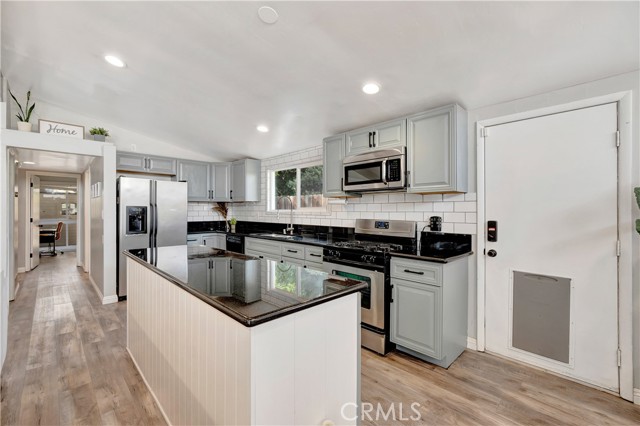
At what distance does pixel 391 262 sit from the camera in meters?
2.58

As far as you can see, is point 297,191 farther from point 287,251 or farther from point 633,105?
point 633,105

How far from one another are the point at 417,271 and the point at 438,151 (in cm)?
107

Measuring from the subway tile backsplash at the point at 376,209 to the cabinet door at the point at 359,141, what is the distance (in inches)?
22.9

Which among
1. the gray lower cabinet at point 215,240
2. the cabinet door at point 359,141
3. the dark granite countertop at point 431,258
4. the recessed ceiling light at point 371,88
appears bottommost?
the gray lower cabinet at point 215,240

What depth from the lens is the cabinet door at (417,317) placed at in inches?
91.6

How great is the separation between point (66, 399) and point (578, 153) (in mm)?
4007

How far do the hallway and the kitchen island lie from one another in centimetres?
38

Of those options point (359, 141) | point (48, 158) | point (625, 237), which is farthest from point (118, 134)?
point (625, 237)

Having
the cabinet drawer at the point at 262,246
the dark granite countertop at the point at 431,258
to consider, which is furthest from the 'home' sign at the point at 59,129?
the dark granite countertop at the point at 431,258

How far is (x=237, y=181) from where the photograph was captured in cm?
527

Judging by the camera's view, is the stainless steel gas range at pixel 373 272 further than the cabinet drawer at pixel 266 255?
No

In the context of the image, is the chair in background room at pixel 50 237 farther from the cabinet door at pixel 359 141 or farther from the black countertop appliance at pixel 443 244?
the black countertop appliance at pixel 443 244

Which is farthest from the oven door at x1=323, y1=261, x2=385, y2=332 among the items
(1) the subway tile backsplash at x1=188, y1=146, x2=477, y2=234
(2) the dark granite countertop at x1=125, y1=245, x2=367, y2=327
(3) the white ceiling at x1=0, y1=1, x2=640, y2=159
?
(3) the white ceiling at x1=0, y1=1, x2=640, y2=159

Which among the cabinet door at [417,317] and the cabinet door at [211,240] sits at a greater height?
the cabinet door at [211,240]
